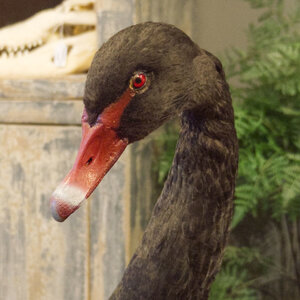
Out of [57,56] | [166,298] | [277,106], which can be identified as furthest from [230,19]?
[166,298]

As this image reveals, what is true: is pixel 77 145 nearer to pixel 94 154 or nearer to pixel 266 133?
pixel 266 133

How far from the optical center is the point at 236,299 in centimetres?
119

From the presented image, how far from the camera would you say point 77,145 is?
109 centimetres

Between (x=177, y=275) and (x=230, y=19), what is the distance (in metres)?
0.90

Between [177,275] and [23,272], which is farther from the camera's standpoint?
[23,272]

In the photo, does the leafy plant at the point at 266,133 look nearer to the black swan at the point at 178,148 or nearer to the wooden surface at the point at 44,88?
the wooden surface at the point at 44,88

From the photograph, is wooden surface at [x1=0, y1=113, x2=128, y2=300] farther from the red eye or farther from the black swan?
the red eye

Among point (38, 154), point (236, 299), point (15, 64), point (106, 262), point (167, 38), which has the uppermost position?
point (15, 64)

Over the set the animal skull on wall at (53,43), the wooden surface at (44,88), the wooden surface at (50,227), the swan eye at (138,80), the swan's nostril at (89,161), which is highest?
the animal skull on wall at (53,43)

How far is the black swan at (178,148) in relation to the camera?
0.52 meters

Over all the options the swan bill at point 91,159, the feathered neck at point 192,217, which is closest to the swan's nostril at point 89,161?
the swan bill at point 91,159

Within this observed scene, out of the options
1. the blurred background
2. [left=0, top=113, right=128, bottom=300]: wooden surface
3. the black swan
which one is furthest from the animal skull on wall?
the black swan

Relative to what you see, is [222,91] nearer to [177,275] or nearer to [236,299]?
[177,275]

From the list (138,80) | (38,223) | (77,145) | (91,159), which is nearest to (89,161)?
(91,159)
